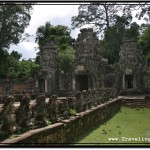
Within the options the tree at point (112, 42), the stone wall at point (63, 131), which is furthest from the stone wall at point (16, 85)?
the stone wall at point (63, 131)

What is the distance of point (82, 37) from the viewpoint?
29.3 m

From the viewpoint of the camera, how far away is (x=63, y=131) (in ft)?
27.8

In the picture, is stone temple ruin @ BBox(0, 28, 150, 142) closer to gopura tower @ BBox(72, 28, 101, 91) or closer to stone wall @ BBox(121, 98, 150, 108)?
gopura tower @ BBox(72, 28, 101, 91)

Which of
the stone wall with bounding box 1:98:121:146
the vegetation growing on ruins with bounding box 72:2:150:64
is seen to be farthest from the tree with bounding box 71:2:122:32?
the stone wall with bounding box 1:98:121:146

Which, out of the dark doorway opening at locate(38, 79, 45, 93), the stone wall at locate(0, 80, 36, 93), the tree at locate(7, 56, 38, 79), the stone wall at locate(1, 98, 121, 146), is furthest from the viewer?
the dark doorway opening at locate(38, 79, 45, 93)

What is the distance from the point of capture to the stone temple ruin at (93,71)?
27.1 m

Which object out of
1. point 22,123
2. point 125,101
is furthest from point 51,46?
point 22,123

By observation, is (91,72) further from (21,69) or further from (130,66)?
(21,69)

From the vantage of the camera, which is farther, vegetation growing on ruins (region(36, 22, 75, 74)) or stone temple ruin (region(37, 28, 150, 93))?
vegetation growing on ruins (region(36, 22, 75, 74))

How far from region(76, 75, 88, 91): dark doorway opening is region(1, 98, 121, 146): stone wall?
1475cm

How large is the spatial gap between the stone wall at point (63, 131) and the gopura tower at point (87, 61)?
14082 millimetres

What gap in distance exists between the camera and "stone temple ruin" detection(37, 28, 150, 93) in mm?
27125

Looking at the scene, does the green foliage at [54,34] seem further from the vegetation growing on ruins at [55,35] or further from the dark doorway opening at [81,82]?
the dark doorway opening at [81,82]

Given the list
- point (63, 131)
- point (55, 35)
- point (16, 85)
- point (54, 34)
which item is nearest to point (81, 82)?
point (16, 85)
